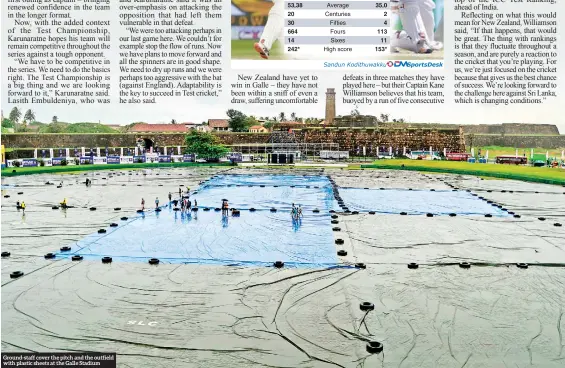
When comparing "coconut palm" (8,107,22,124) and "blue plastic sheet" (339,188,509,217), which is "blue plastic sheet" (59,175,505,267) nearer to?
"blue plastic sheet" (339,188,509,217)

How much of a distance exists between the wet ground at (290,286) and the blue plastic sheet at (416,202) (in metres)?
0.35

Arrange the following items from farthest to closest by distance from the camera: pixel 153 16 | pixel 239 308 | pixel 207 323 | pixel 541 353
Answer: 1. pixel 153 16
2. pixel 239 308
3. pixel 207 323
4. pixel 541 353

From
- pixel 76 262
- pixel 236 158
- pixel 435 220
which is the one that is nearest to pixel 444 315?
pixel 76 262

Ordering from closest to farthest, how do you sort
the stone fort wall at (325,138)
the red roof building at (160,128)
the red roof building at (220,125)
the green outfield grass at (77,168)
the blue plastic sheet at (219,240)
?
the blue plastic sheet at (219,240), the green outfield grass at (77,168), the stone fort wall at (325,138), the red roof building at (160,128), the red roof building at (220,125)

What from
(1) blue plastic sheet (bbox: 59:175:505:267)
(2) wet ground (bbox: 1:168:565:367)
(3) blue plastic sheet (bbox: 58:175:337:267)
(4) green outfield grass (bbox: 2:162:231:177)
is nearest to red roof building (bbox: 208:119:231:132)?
(4) green outfield grass (bbox: 2:162:231:177)

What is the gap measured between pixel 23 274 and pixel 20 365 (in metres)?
7.22

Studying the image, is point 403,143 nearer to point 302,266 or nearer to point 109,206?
point 109,206

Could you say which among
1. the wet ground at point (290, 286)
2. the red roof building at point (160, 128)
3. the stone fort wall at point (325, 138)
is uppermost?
the red roof building at point (160, 128)

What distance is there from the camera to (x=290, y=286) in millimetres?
13688

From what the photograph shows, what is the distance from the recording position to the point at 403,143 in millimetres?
79062

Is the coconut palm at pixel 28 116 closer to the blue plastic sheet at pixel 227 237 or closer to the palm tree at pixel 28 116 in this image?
the palm tree at pixel 28 116

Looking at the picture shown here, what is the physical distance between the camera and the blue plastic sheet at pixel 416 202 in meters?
26.9

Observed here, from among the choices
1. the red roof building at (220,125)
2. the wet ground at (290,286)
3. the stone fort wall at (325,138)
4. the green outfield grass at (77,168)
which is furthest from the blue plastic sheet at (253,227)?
the red roof building at (220,125)

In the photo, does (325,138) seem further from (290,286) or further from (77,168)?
(290,286)
